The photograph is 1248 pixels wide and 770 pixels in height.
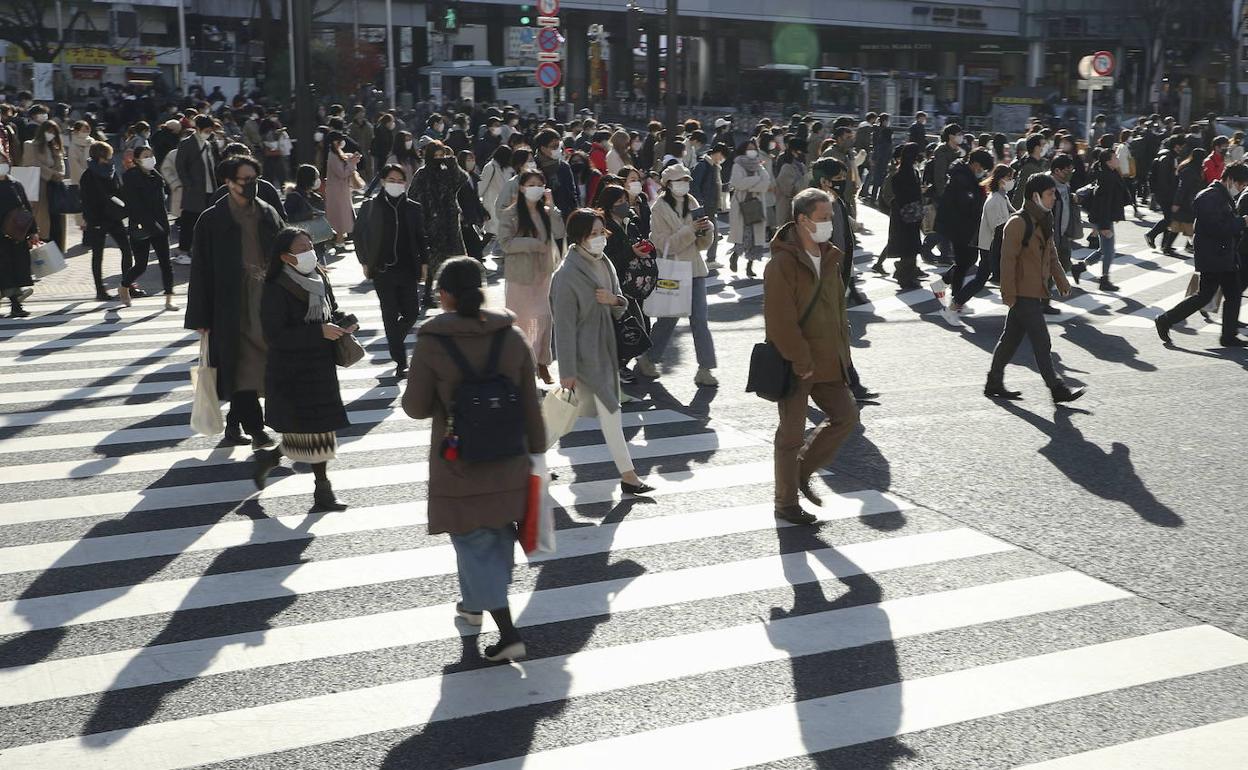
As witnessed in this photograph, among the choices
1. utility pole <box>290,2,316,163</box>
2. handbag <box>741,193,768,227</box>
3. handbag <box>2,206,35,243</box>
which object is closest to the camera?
handbag <box>2,206,35,243</box>

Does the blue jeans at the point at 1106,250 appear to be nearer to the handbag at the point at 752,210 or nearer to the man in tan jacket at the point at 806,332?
the handbag at the point at 752,210

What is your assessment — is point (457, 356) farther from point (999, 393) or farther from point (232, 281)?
point (999, 393)

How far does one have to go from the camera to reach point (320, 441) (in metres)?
7.28

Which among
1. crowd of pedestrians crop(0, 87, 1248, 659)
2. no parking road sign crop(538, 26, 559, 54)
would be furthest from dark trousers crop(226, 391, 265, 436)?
no parking road sign crop(538, 26, 559, 54)

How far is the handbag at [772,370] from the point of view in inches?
271

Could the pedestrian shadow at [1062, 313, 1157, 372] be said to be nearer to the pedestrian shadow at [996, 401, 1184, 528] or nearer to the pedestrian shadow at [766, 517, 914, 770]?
the pedestrian shadow at [996, 401, 1184, 528]

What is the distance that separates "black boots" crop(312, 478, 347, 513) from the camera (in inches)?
293

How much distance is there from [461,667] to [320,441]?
93.2 inches

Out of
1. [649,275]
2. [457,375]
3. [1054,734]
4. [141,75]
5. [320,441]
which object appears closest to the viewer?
[1054,734]

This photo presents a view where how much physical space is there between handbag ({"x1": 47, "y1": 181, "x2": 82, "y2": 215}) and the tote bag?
837cm

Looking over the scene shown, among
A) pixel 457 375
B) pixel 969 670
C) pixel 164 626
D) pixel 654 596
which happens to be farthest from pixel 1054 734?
pixel 164 626

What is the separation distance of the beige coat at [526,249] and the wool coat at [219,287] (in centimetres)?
260

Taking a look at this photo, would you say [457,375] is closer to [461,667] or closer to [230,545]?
[461,667]

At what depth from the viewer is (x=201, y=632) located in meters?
5.66
